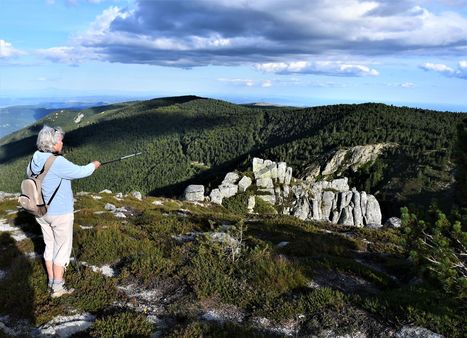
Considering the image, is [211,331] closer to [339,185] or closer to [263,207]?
[263,207]

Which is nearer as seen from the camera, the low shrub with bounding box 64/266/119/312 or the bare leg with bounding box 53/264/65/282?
the low shrub with bounding box 64/266/119/312

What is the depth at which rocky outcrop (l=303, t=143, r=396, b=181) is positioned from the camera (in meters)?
170

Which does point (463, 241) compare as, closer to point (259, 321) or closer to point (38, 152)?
point (259, 321)

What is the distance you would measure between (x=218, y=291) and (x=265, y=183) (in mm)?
120683

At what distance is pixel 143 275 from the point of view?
35.7 ft

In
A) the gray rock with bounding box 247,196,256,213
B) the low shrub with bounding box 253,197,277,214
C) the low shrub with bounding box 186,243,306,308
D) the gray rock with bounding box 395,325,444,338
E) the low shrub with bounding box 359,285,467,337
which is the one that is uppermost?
the low shrub with bounding box 359,285,467,337

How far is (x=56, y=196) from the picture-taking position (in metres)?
9.00

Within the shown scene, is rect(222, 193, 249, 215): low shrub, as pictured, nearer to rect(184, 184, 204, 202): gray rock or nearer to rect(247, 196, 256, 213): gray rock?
rect(247, 196, 256, 213): gray rock

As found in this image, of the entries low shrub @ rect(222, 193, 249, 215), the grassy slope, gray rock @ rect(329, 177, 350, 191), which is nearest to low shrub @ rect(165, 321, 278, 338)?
the grassy slope

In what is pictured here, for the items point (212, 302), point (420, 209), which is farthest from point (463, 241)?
point (212, 302)

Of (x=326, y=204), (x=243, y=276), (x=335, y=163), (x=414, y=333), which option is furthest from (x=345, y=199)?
(x=414, y=333)

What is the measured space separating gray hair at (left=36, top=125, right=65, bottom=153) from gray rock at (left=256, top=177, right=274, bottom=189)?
120 metres

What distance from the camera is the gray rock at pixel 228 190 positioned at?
383 feet

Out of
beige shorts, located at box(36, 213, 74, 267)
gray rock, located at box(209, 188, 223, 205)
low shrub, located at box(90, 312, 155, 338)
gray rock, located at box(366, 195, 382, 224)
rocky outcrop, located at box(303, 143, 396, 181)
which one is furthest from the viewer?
rocky outcrop, located at box(303, 143, 396, 181)
